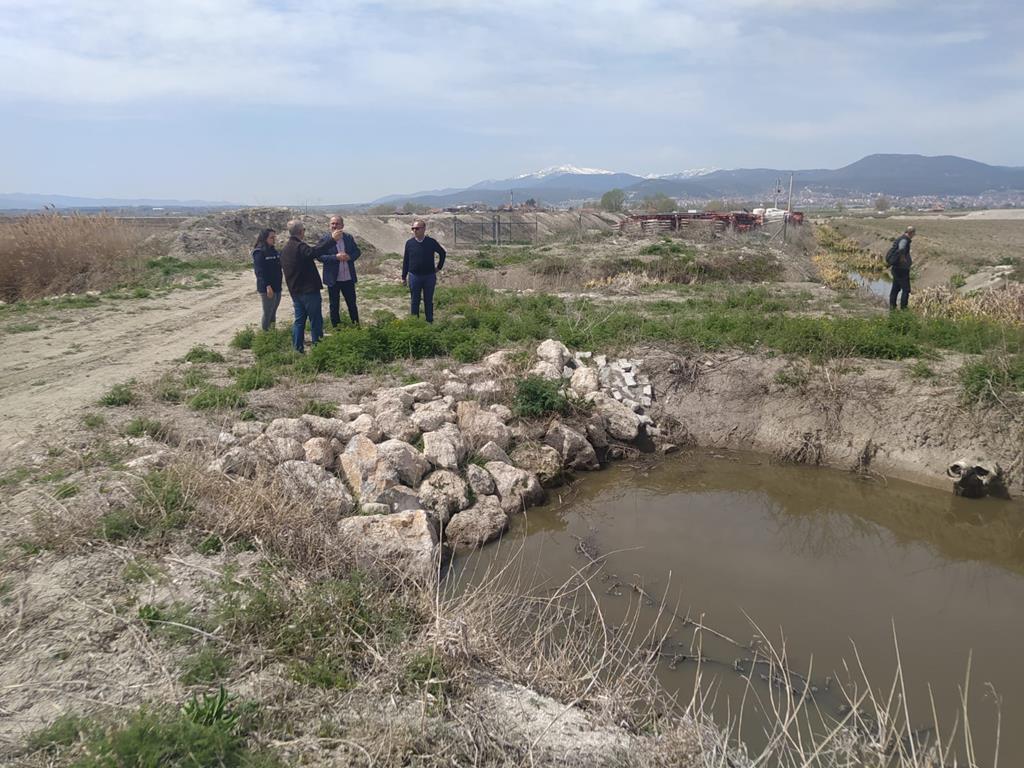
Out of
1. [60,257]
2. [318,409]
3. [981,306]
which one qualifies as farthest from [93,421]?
[981,306]

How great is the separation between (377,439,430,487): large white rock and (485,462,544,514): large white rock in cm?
89

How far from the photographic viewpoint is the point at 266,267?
9.78 metres

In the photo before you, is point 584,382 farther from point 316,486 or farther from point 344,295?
point 316,486

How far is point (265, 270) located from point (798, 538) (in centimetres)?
799

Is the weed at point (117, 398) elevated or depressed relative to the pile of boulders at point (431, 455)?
Result: elevated

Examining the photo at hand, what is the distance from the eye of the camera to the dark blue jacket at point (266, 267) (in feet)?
31.9

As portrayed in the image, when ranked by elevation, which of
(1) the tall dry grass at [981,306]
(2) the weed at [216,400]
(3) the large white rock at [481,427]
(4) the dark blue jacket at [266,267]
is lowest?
(3) the large white rock at [481,427]

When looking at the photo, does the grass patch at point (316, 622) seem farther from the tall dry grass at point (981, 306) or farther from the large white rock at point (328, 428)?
the tall dry grass at point (981, 306)

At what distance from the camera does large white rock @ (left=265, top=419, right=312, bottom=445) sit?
262 inches

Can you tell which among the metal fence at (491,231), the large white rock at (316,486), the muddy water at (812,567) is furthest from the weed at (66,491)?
the metal fence at (491,231)

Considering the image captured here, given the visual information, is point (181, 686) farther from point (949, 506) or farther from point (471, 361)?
point (949, 506)

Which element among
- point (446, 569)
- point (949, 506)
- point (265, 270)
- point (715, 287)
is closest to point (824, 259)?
point (715, 287)

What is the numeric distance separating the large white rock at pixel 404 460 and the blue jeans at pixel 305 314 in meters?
3.27

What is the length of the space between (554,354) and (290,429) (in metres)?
4.12
